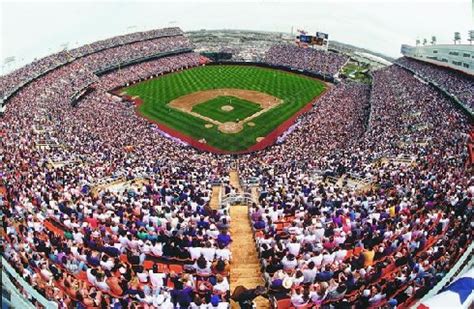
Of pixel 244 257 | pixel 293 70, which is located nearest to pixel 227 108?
pixel 293 70

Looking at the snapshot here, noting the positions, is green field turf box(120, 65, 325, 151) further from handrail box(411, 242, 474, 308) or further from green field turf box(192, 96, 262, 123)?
handrail box(411, 242, 474, 308)

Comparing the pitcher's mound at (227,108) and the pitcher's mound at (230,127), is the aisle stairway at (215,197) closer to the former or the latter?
the pitcher's mound at (230,127)

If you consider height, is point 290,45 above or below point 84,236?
above

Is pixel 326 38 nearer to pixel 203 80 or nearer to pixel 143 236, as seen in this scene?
pixel 203 80

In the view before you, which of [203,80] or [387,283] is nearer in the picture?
[387,283]

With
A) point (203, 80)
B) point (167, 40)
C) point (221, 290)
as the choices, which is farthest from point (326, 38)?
point (221, 290)

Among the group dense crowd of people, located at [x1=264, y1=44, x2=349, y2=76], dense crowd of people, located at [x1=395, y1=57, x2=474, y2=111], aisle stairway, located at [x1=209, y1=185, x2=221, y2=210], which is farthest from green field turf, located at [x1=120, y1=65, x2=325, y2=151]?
aisle stairway, located at [x1=209, y1=185, x2=221, y2=210]

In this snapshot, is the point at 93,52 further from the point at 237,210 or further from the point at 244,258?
the point at 244,258
